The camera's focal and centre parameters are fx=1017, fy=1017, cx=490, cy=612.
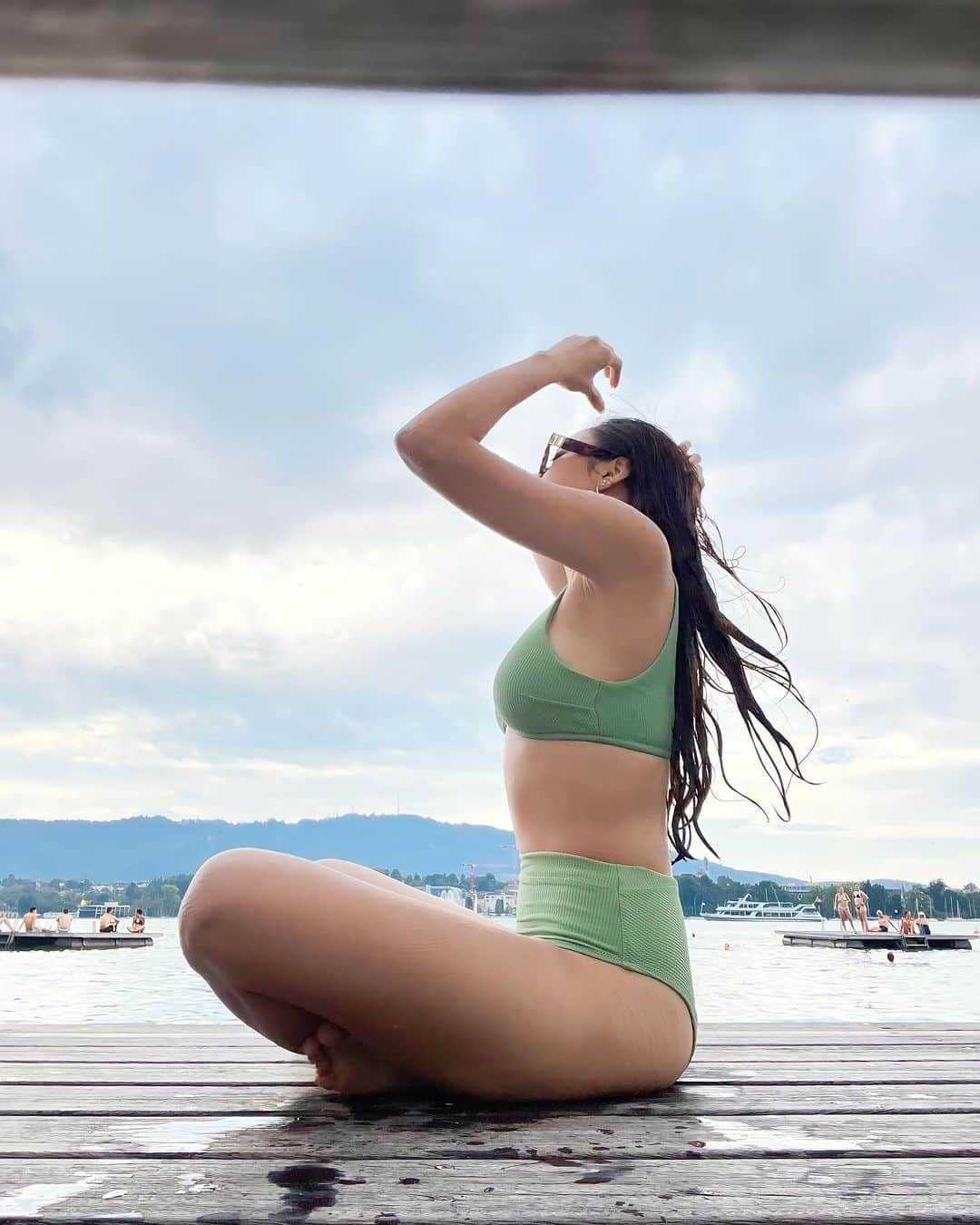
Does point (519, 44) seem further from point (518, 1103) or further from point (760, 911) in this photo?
point (760, 911)

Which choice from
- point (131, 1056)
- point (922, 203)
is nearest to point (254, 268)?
point (922, 203)

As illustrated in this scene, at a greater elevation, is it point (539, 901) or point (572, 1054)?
point (539, 901)

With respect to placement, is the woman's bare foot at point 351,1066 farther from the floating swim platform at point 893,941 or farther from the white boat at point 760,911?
the white boat at point 760,911

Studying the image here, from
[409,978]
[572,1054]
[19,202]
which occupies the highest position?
[19,202]

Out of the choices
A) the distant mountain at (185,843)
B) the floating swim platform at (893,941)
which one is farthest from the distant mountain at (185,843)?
the floating swim platform at (893,941)

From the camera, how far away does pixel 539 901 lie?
1.60 m

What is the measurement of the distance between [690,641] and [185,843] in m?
120

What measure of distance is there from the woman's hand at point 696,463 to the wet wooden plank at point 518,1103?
1.07m

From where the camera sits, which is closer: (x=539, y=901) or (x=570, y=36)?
(x=570, y=36)

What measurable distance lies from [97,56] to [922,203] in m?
62.7

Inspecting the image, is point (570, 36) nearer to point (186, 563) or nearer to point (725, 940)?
point (725, 940)

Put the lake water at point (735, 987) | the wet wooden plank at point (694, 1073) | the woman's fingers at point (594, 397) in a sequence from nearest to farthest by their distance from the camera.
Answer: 1. the wet wooden plank at point (694, 1073)
2. the woman's fingers at point (594, 397)
3. the lake water at point (735, 987)

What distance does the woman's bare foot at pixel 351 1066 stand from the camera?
4.91ft

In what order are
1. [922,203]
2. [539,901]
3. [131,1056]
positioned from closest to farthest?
1. [539,901]
2. [131,1056]
3. [922,203]
